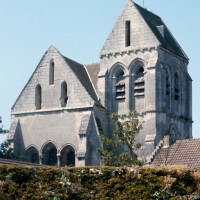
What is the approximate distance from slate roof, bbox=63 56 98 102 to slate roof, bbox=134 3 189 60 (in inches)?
257

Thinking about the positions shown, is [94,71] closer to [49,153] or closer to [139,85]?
[139,85]

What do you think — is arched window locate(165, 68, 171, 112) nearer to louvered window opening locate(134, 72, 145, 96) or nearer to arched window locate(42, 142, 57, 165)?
louvered window opening locate(134, 72, 145, 96)

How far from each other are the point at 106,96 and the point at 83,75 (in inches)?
117

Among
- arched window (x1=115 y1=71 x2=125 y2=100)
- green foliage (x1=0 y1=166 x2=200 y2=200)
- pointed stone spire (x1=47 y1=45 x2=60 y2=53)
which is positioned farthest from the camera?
pointed stone spire (x1=47 y1=45 x2=60 y2=53)

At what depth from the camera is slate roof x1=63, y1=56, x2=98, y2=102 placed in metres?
55.1

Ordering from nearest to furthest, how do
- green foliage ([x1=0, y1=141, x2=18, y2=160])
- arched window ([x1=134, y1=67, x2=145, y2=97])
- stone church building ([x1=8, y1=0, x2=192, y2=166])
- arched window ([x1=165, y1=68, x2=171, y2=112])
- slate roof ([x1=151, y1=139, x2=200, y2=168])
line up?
slate roof ([x1=151, y1=139, x2=200, y2=168]) → green foliage ([x1=0, y1=141, x2=18, y2=160]) → stone church building ([x1=8, y1=0, x2=192, y2=166]) → arched window ([x1=134, y1=67, x2=145, y2=97]) → arched window ([x1=165, y1=68, x2=171, y2=112])

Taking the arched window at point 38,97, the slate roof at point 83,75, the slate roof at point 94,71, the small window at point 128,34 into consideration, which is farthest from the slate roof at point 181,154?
the arched window at point 38,97

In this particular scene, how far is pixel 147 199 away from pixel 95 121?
117 ft

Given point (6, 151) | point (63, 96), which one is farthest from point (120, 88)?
point (6, 151)

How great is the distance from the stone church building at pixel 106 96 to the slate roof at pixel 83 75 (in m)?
0.11

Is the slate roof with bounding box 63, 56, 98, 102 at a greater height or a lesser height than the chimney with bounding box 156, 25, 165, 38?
lesser

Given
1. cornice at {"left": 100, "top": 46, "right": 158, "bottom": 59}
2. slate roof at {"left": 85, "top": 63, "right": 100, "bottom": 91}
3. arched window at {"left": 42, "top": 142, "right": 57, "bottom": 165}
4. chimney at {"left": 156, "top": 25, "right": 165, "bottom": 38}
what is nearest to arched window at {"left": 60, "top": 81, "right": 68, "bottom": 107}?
slate roof at {"left": 85, "top": 63, "right": 100, "bottom": 91}

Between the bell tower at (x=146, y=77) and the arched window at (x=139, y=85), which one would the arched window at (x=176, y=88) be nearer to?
the bell tower at (x=146, y=77)

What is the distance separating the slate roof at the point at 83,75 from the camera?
55.1 meters
